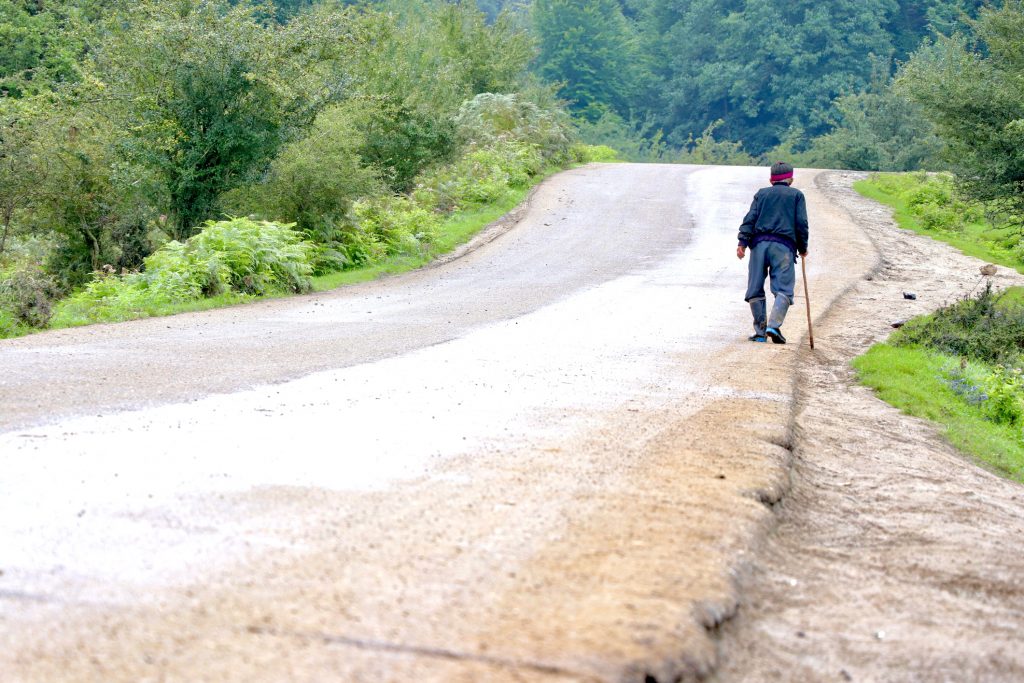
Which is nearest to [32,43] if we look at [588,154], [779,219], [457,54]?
[457,54]

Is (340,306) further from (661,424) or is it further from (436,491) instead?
(436,491)

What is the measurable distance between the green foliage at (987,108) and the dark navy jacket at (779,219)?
22.5 ft

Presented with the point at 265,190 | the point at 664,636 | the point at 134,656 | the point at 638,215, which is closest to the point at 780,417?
the point at 664,636

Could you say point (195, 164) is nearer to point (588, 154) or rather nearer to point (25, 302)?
point (25, 302)

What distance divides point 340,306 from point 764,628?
11.7m

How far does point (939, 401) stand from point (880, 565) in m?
5.94

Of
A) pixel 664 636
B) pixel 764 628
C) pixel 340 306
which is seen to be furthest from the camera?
→ pixel 340 306

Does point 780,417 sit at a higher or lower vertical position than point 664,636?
lower

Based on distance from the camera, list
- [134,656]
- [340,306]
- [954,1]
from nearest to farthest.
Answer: [134,656] < [340,306] < [954,1]

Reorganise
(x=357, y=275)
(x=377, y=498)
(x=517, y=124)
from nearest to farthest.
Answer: (x=377, y=498), (x=357, y=275), (x=517, y=124)

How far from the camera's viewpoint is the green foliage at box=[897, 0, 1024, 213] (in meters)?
19.3

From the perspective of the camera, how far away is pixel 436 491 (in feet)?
19.2

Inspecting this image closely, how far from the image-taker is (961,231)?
1123 inches

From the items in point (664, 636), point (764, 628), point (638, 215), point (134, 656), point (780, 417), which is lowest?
point (638, 215)
